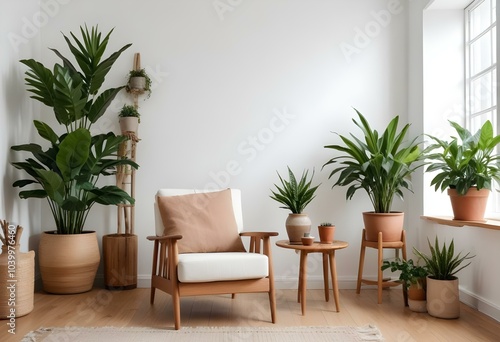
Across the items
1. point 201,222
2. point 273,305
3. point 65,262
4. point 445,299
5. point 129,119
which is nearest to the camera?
point 273,305

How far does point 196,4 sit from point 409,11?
190 cm

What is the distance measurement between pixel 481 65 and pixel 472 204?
1236mm

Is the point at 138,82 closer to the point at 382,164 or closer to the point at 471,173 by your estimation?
the point at 382,164

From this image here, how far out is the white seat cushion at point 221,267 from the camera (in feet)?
10.4

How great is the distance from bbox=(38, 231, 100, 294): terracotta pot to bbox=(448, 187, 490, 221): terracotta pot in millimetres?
2868

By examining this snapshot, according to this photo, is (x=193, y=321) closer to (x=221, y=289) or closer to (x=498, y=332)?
(x=221, y=289)

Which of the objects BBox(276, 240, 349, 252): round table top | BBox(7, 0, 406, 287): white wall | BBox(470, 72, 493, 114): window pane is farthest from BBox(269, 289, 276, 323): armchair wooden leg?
BBox(470, 72, 493, 114): window pane

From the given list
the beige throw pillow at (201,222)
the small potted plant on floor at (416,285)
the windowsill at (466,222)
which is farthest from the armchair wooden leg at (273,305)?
the windowsill at (466,222)

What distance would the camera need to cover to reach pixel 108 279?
4.30 m

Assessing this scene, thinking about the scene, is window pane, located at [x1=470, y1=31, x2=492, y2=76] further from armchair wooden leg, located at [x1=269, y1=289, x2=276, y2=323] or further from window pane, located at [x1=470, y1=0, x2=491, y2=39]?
armchair wooden leg, located at [x1=269, y1=289, x2=276, y2=323]

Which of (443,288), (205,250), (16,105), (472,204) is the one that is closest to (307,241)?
(205,250)

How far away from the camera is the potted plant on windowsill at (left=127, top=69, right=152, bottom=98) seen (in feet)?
14.5

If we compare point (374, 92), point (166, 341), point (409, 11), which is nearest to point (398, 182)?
point (374, 92)

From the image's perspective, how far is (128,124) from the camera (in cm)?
436
